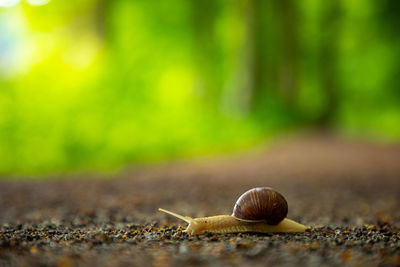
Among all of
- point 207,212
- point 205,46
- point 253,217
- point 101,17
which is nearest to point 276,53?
point 205,46

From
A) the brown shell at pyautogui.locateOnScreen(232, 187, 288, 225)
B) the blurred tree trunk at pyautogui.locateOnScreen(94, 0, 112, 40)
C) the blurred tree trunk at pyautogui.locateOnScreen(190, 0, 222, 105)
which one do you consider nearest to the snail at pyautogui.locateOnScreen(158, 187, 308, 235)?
the brown shell at pyautogui.locateOnScreen(232, 187, 288, 225)

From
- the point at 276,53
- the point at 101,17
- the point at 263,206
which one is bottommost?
the point at 263,206

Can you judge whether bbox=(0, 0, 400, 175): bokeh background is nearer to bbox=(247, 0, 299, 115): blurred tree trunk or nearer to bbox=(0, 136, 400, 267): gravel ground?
bbox=(247, 0, 299, 115): blurred tree trunk

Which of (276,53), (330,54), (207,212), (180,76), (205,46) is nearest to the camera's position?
(207,212)

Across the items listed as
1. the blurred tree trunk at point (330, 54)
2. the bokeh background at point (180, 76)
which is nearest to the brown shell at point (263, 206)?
the bokeh background at point (180, 76)

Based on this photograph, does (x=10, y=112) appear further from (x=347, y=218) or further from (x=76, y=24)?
(x=347, y=218)

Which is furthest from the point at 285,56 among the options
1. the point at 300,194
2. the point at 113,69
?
the point at 300,194

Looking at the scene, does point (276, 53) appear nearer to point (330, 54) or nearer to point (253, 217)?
point (330, 54)
